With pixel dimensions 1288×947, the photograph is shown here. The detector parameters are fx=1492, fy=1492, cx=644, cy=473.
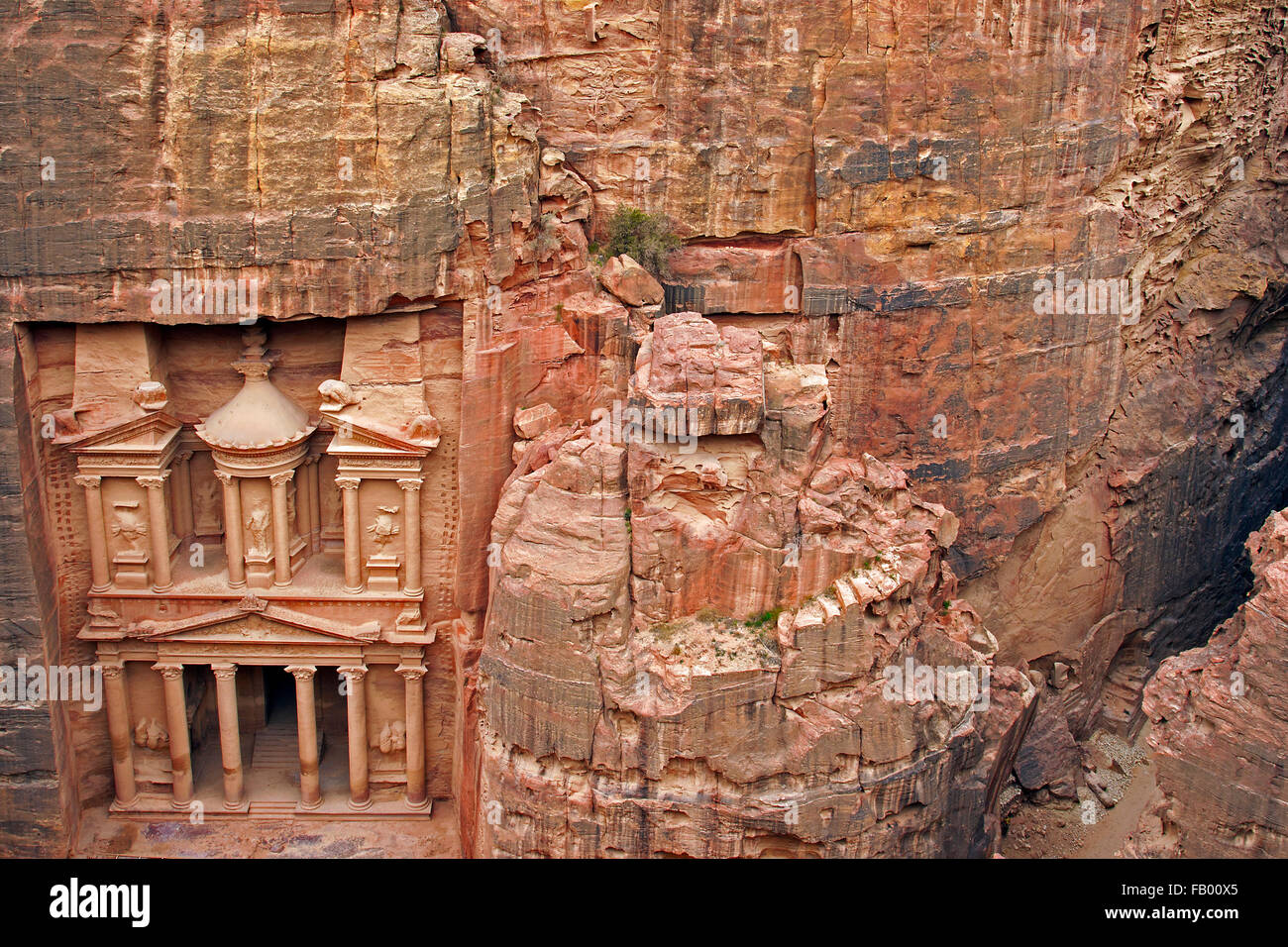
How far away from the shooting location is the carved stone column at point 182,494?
27.0 m

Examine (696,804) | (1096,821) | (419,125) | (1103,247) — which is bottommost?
(1096,821)

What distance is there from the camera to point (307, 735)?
87.9ft

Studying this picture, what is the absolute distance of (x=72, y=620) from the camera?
26.5 meters

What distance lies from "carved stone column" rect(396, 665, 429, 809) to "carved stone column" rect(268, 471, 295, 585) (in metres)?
2.67

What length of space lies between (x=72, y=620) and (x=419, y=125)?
10710 millimetres

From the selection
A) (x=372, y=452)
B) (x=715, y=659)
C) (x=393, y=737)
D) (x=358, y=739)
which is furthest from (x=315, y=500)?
(x=715, y=659)

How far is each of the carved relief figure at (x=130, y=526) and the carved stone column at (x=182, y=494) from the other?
103cm

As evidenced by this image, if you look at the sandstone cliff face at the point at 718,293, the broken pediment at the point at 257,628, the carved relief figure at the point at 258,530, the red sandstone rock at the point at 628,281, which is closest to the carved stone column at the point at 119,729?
the sandstone cliff face at the point at 718,293

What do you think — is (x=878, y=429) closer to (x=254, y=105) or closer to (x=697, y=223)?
(x=697, y=223)

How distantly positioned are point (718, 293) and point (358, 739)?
10614 millimetres

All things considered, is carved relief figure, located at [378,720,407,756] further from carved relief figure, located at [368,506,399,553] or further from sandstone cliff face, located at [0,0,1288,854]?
carved relief figure, located at [368,506,399,553]

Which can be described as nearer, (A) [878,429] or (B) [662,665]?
(B) [662,665]

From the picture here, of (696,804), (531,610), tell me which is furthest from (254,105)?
(696,804)

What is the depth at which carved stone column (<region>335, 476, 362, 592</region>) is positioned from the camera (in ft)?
85.3
